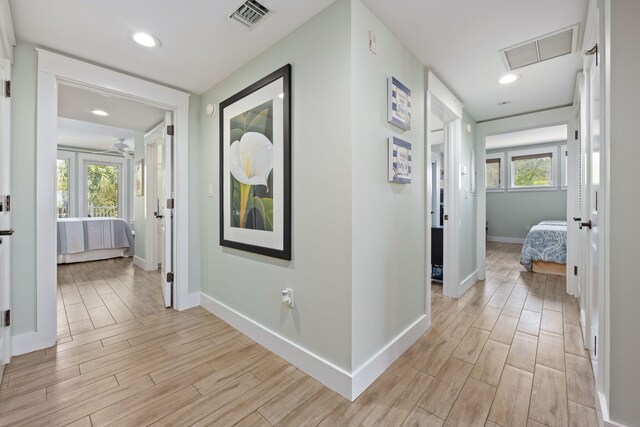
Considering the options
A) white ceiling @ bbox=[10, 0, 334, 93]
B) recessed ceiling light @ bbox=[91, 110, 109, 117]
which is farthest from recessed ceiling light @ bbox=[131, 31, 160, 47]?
recessed ceiling light @ bbox=[91, 110, 109, 117]

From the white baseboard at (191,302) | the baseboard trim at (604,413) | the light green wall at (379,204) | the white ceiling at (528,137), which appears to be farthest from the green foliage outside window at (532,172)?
the white baseboard at (191,302)

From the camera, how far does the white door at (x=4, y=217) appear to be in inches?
68.3

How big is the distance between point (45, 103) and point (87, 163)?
19.1 feet

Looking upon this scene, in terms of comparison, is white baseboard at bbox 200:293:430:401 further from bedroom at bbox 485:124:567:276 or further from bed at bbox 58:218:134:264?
bedroom at bbox 485:124:567:276

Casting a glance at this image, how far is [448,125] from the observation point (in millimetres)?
3139

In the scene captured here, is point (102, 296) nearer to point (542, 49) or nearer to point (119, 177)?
point (542, 49)

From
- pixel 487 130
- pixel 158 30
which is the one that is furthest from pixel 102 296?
pixel 487 130

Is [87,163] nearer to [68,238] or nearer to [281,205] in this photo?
[68,238]

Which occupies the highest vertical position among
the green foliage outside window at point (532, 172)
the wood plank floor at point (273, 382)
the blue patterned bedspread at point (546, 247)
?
the green foliage outside window at point (532, 172)

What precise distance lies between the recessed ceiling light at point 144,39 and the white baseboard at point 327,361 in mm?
2156

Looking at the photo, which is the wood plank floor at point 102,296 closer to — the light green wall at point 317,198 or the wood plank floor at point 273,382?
the wood plank floor at point 273,382

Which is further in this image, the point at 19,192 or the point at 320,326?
the point at 19,192

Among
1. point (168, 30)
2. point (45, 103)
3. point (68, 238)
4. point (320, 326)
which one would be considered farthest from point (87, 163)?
point (320, 326)

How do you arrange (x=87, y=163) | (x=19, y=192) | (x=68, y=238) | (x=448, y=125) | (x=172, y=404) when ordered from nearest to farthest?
(x=172, y=404), (x=19, y=192), (x=448, y=125), (x=68, y=238), (x=87, y=163)
